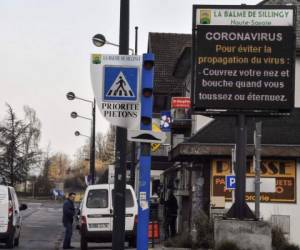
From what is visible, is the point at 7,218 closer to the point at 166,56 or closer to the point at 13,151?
the point at 166,56

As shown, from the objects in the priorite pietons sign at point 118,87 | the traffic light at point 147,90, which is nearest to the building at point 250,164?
the traffic light at point 147,90

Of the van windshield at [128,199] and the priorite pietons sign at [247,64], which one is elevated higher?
the priorite pietons sign at [247,64]

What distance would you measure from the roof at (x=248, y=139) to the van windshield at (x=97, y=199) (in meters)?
3.36

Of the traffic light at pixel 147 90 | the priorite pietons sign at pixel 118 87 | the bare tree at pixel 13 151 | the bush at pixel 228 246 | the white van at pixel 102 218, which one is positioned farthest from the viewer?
the bare tree at pixel 13 151

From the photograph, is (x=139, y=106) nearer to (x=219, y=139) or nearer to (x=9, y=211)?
A: (x=9, y=211)

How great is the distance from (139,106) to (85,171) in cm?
12436

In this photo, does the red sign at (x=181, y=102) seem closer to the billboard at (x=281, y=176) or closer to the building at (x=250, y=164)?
the building at (x=250, y=164)

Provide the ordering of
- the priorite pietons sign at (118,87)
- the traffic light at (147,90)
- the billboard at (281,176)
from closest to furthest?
the priorite pietons sign at (118,87) → the traffic light at (147,90) → the billboard at (281,176)

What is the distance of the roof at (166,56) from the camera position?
44.8 m

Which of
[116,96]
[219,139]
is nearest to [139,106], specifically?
[116,96]

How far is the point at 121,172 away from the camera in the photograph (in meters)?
12.7

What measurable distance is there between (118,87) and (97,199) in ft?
37.9

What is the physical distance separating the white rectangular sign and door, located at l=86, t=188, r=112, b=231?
8152 mm

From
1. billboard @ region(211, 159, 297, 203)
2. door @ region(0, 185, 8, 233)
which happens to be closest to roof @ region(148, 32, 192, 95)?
billboard @ region(211, 159, 297, 203)
